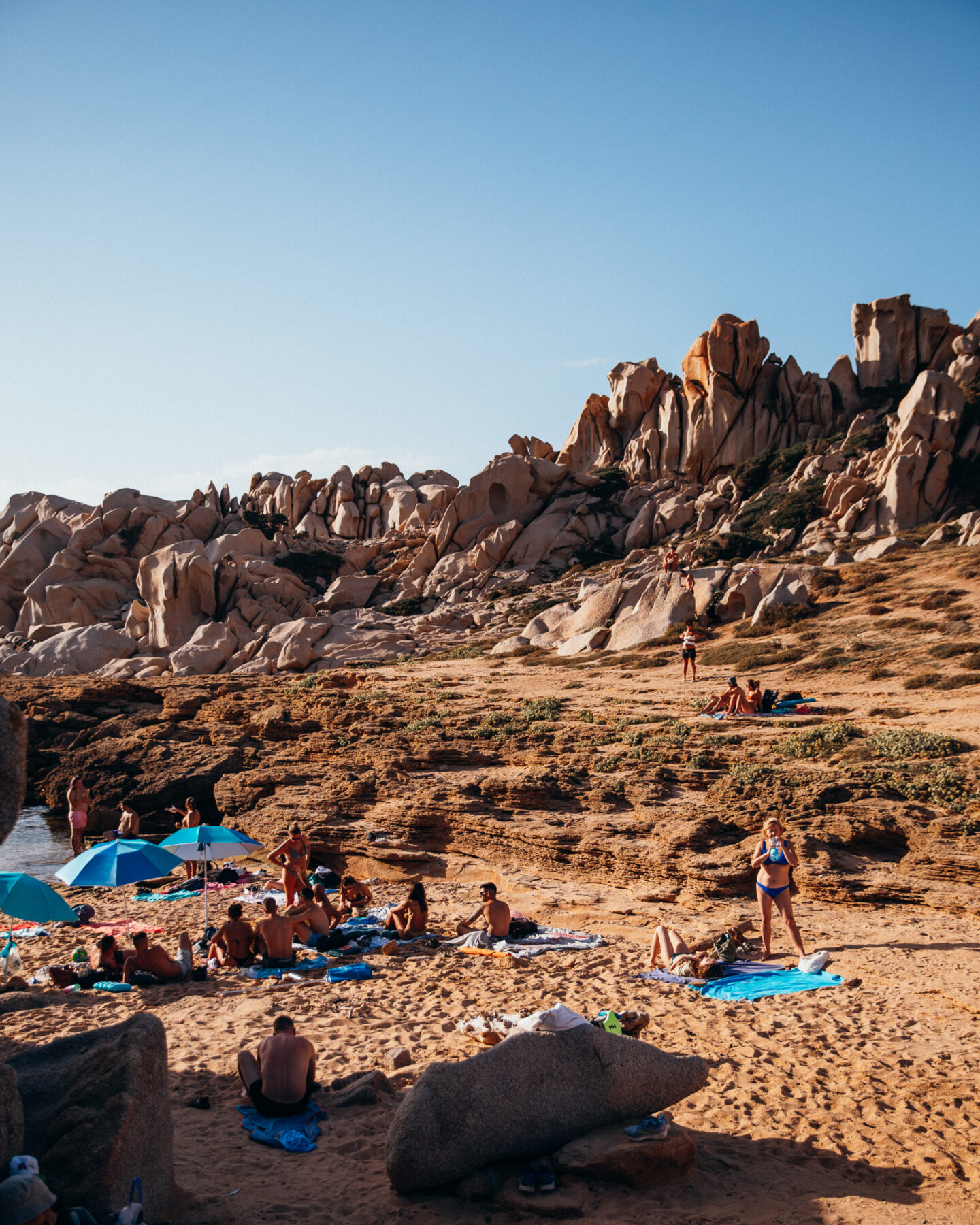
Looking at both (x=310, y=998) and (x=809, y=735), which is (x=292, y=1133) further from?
(x=809, y=735)

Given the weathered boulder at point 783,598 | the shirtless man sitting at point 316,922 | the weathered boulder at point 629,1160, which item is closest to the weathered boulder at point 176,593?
the weathered boulder at point 783,598

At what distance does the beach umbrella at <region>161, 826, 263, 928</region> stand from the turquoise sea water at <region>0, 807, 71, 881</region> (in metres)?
5.86

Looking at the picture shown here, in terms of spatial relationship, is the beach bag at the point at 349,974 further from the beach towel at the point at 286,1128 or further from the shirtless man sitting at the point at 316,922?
the beach towel at the point at 286,1128

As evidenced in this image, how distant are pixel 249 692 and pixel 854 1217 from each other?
2452cm

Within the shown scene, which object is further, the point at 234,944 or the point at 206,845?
the point at 206,845

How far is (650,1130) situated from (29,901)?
7.87 metres

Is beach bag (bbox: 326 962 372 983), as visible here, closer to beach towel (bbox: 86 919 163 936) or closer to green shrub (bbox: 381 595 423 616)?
beach towel (bbox: 86 919 163 936)

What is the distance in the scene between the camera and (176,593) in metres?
49.4

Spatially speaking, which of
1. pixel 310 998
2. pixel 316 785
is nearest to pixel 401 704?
pixel 316 785

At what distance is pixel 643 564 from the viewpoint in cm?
4009

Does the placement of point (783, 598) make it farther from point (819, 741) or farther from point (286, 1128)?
point (286, 1128)

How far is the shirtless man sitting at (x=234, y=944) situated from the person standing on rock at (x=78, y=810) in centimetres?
903

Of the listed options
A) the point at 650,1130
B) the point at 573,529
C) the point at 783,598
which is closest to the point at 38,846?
the point at 650,1130

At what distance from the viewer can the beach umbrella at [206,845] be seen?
39.7 ft
